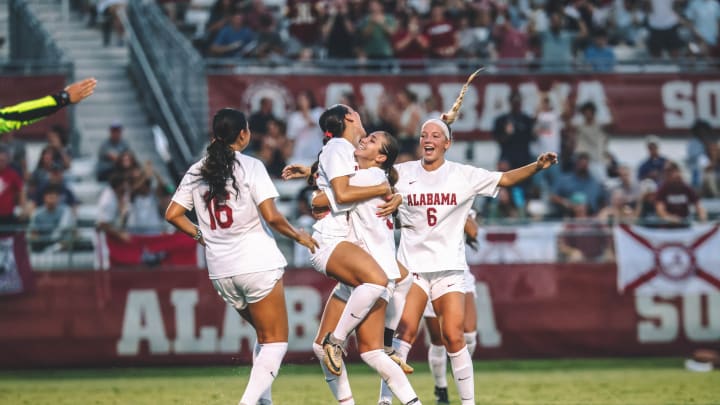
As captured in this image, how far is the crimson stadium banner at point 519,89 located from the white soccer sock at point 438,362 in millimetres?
9127

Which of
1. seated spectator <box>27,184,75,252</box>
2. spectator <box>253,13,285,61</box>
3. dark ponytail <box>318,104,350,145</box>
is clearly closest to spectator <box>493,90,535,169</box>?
spectator <box>253,13,285,61</box>

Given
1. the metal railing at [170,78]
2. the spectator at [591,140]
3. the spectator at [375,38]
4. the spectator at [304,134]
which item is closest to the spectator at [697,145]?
the spectator at [591,140]

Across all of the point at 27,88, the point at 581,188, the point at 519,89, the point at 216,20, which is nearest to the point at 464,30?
the point at 519,89

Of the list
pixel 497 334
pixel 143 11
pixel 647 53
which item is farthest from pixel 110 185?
pixel 647 53

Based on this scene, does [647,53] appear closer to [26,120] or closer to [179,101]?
[179,101]

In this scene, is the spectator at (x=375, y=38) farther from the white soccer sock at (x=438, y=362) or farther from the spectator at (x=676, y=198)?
the white soccer sock at (x=438, y=362)

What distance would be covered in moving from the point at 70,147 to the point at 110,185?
3.02m

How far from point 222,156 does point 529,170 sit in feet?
8.99

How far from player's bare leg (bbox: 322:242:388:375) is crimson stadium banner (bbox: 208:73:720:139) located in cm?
1096

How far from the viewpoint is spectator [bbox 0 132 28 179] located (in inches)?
802

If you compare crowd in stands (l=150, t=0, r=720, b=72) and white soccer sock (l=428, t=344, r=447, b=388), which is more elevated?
crowd in stands (l=150, t=0, r=720, b=72)

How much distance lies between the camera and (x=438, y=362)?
1287 centimetres

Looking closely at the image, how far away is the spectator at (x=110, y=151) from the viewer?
20.8m

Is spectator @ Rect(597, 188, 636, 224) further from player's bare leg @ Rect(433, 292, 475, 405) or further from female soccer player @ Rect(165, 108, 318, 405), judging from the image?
female soccer player @ Rect(165, 108, 318, 405)
